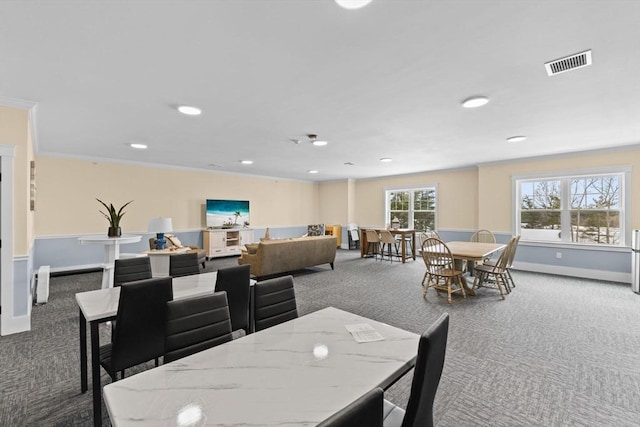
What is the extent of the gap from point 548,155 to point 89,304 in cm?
763

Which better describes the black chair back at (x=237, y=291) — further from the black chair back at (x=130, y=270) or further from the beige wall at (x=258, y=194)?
Answer: the beige wall at (x=258, y=194)

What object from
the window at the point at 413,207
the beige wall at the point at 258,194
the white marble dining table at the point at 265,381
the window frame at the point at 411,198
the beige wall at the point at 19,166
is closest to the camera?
the white marble dining table at the point at 265,381

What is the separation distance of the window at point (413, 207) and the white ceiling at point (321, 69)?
3.92 m

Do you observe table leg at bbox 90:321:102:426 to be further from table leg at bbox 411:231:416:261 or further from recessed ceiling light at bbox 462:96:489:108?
table leg at bbox 411:231:416:261

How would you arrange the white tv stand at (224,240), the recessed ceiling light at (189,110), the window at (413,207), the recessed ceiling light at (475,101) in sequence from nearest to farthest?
1. the recessed ceiling light at (475,101)
2. the recessed ceiling light at (189,110)
3. the white tv stand at (224,240)
4. the window at (413,207)

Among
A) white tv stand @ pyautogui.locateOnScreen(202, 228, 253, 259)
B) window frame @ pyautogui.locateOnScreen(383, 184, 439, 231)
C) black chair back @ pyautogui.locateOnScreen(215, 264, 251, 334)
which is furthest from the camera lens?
window frame @ pyautogui.locateOnScreen(383, 184, 439, 231)

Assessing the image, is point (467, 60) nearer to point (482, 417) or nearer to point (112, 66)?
point (482, 417)

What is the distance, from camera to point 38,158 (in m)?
5.73

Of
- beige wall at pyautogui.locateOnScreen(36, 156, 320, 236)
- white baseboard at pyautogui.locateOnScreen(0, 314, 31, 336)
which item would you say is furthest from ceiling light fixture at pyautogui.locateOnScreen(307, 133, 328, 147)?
beige wall at pyautogui.locateOnScreen(36, 156, 320, 236)

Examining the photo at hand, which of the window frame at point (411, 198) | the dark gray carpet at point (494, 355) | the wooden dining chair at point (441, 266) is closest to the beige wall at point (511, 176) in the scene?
the window frame at point (411, 198)

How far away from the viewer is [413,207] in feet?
28.7

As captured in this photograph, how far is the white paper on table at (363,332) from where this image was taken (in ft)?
4.85

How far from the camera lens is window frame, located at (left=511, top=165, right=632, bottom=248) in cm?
514

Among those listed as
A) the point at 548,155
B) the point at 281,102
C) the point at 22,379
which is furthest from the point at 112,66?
the point at 548,155
